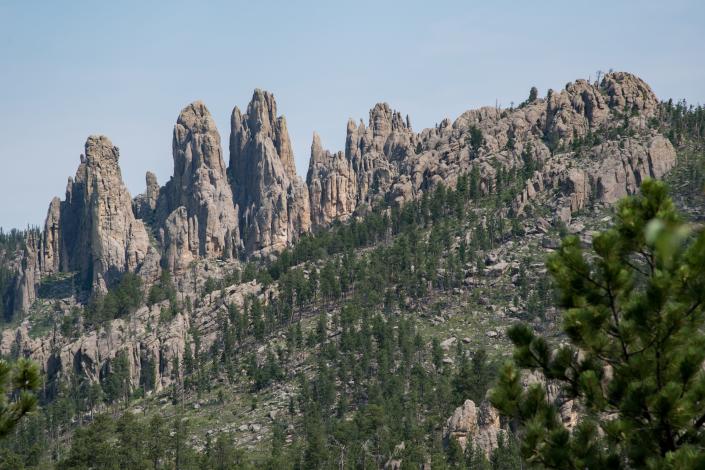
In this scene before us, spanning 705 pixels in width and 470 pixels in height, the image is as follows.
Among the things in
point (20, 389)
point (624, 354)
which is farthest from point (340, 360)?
point (624, 354)

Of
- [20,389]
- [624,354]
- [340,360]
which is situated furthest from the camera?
[340,360]

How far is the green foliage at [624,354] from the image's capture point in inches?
869

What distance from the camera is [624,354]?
2380 cm

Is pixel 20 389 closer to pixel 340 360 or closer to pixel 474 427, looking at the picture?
pixel 474 427

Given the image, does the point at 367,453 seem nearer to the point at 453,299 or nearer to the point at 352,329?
the point at 352,329

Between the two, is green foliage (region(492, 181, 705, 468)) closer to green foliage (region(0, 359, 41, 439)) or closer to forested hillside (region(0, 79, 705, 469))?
green foliage (region(0, 359, 41, 439))

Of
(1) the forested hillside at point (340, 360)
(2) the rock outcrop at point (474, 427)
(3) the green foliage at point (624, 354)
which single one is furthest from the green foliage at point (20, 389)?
(2) the rock outcrop at point (474, 427)

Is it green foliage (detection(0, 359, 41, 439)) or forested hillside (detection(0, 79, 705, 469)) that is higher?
green foliage (detection(0, 359, 41, 439))

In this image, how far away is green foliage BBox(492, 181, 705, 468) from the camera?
869 inches

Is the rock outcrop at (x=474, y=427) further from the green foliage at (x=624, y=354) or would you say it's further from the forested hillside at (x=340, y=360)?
the green foliage at (x=624, y=354)

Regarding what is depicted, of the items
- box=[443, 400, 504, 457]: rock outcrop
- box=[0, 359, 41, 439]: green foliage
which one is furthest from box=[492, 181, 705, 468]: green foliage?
box=[443, 400, 504, 457]: rock outcrop

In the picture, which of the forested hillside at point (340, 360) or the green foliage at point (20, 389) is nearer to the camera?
the green foliage at point (20, 389)

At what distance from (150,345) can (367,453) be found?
296 ft

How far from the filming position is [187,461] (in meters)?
101
